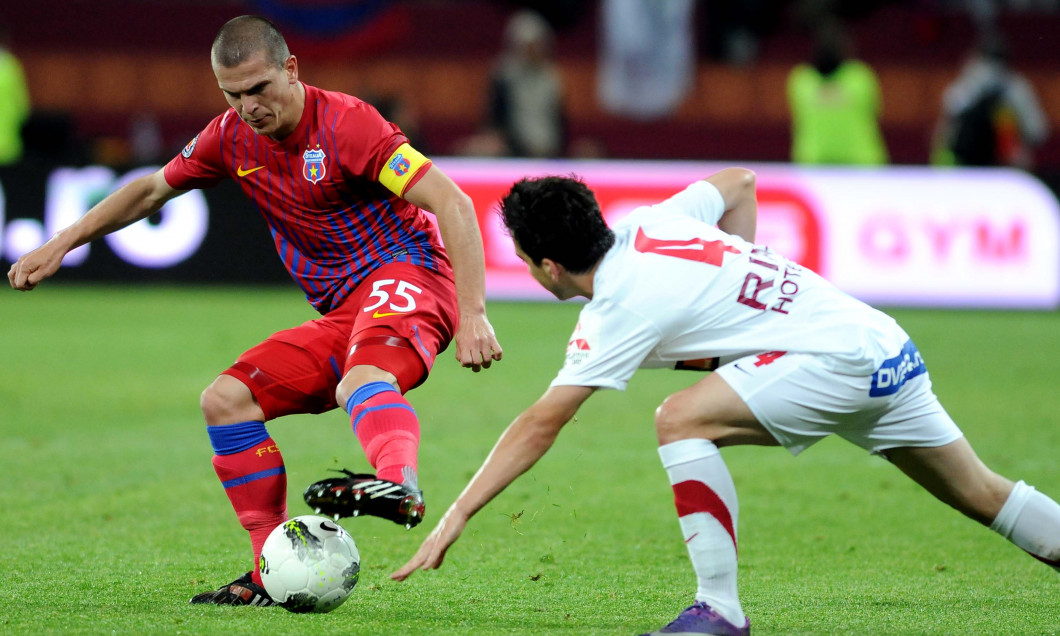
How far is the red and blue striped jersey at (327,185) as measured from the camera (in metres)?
4.52

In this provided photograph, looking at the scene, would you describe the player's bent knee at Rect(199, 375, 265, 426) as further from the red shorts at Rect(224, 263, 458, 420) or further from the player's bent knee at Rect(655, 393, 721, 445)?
the player's bent knee at Rect(655, 393, 721, 445)

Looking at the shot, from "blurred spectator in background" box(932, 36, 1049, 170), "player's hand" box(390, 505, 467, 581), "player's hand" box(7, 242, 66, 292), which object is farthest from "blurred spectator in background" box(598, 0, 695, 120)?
"player's hand" box(390, 505, 467, 581)

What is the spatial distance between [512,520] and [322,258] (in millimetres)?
1177

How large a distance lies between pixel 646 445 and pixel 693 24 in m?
13.1

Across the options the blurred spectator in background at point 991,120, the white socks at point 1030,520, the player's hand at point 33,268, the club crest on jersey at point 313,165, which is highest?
the club crest on jersey at point 313,165

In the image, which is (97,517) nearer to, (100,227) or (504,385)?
(100,227)

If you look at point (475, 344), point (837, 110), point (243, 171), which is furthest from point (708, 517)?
point (837, 110)

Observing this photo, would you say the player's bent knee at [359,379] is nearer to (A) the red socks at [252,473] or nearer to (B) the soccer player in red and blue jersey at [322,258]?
(B) the soccer player in red and blue jersey at [322,258]

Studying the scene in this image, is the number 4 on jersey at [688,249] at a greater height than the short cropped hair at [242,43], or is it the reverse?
the short cropped hair at [242,43]

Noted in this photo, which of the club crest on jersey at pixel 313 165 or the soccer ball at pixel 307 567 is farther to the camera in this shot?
the club crest on jersey at pixel 313 165

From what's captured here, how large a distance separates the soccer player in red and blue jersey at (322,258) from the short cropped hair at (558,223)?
44 centimetres

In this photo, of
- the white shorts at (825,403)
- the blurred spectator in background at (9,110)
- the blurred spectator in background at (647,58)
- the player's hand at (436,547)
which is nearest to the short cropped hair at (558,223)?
the white shorts at (825,403)

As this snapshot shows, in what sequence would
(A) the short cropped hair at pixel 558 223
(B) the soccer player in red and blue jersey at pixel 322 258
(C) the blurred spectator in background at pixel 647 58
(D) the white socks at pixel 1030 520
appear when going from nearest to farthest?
1. (A) the short cropped hair at pixel 558 223
2. (D) the white socks at pixel 1030 520
3. (B) the soccer player in red and blue jersey at pixel 322 258
4. (C) the blurred spectator in background at pixel 647 58

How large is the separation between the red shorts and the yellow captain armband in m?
0.33
